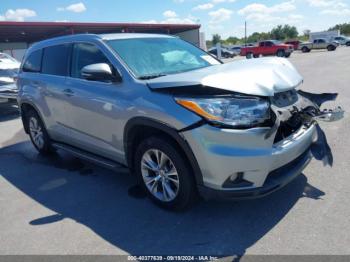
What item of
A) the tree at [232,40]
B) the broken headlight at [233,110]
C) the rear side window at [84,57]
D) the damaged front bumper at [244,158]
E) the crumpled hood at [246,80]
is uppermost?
the rear side window at [84,57]

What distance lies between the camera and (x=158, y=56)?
14.2 feet

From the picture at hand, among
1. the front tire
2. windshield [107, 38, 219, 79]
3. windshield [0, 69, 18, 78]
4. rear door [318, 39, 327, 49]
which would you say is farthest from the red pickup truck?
the front tire

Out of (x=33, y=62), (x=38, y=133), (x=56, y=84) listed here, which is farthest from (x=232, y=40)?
(x=56, y=84)

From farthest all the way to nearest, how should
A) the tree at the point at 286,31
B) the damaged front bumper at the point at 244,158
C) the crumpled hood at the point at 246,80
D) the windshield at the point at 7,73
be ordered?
the tree at the point at 286,31 < the windshield at the point at 7,73 < the crumpled hood at the point at 246,80 < the damaged front bumper at the point at 244,158

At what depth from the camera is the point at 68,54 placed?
492cm

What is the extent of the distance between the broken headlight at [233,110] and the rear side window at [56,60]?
8.47 ft

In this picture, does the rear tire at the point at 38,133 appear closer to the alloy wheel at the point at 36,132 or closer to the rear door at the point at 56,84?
the alloy wheel at the point at 36,132

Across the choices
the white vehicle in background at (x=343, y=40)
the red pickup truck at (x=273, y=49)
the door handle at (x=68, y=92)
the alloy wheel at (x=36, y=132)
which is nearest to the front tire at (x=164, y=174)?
the door handle at (x=68, y=92)

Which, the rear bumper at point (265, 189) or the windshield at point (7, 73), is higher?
the windshield at point (7, 73)

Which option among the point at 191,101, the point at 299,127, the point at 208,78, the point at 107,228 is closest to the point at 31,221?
the point at 107,228

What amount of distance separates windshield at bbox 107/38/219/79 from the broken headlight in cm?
94

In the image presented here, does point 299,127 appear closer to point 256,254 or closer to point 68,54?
point 256,254

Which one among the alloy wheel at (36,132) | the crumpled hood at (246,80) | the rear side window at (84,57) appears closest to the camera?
the crumpled hood at (246,80)

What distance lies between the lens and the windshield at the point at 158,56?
13.1 ft
